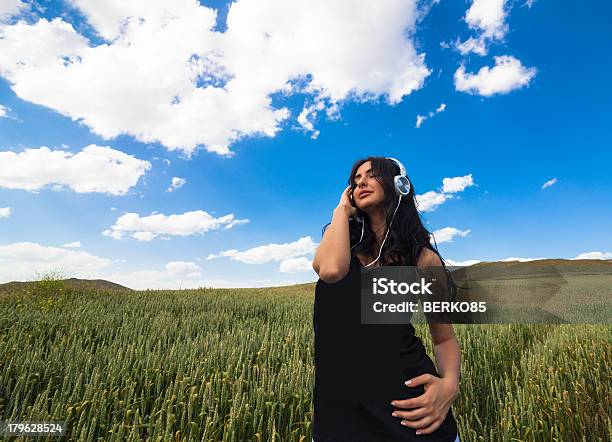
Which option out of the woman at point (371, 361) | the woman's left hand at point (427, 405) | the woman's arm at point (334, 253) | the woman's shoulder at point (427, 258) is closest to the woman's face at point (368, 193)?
the woman at point (371, 361)

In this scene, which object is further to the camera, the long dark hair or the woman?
the long dark hair

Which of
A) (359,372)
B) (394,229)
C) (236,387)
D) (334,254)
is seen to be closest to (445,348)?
(359,372)

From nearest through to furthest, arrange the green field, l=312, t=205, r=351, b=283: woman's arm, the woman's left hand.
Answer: the woman's left hand → l=312, t=205, r=351, b=283: woman's arm → the green field

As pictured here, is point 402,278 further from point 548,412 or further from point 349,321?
point 548,412

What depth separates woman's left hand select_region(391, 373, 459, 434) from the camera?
1.52 meters

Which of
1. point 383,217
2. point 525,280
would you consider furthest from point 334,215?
point 525,280

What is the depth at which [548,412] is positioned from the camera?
3680 millimetres

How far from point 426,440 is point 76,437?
285cm

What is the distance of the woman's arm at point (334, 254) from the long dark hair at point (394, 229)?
0.61ft

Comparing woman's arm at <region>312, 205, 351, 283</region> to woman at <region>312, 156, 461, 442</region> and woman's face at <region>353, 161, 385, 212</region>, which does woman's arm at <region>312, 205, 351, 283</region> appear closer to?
woman at <region>312, 156, 461, 442</region>

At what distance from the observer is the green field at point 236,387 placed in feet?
10.4

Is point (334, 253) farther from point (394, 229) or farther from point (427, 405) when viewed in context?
point (427, 405)

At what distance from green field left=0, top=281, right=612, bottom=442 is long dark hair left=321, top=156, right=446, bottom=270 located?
1.55 meters

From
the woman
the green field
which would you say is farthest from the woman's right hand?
the green field
